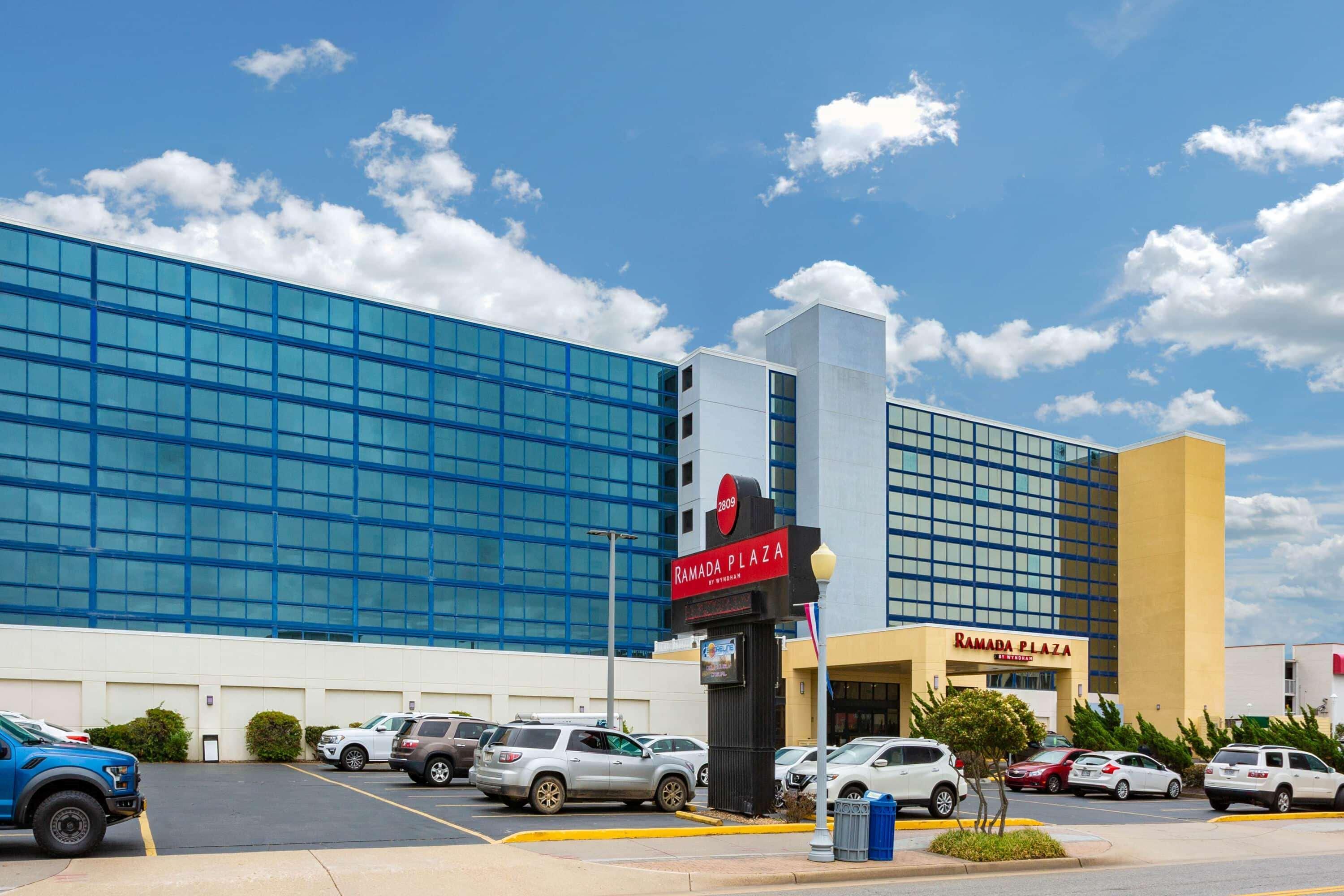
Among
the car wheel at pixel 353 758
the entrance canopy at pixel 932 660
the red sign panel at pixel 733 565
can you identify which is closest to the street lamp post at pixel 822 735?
the red sign panel at pixel 733 565

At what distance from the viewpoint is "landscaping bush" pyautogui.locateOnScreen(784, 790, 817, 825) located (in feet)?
76.5

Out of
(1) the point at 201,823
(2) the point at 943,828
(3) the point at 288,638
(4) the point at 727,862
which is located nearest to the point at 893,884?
(4) the point at 727,862

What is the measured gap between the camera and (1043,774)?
36.5 meters

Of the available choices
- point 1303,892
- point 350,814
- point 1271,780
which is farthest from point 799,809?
point 1271,780

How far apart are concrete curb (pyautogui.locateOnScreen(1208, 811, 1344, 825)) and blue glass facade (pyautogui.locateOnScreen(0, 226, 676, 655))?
3462 centimetres

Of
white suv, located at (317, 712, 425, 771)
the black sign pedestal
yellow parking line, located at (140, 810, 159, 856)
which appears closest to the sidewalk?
yellow parking line, located at (140, 810, 159, 856)

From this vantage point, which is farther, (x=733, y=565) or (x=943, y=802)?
(x=943, y=802)

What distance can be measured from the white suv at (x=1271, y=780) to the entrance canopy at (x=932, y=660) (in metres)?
12.4

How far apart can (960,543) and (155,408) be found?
44599 mm

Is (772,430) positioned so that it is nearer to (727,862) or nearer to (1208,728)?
(1208,728)

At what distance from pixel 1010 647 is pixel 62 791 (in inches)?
1517

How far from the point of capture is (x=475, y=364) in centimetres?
5838

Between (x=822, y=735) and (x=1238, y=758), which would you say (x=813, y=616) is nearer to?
(x=822, y=735)

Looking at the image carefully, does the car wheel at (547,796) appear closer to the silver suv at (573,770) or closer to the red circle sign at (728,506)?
the silver suv at (573,770)
